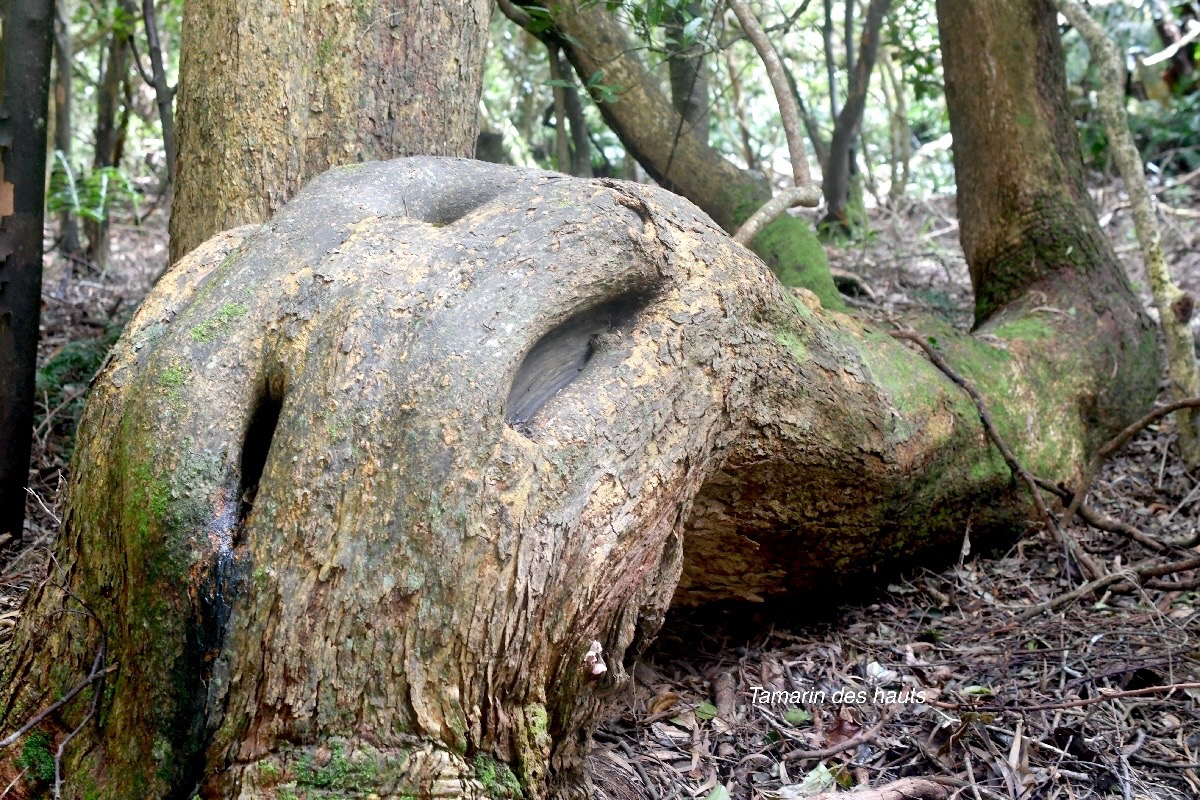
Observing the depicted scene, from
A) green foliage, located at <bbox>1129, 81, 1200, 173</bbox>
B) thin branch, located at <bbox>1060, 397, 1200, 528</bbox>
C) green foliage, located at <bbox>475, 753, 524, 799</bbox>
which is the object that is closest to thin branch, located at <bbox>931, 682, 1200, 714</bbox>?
thin branch, located at <bbox>1060, 397, 1200, 528</bbox>

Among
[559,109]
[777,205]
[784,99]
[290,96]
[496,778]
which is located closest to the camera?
[496,778]

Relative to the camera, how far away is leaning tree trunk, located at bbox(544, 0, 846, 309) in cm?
476

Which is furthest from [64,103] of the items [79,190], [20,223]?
[20,223]

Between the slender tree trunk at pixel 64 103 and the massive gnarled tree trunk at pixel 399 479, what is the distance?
18.4 ft

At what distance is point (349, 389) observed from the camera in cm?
165

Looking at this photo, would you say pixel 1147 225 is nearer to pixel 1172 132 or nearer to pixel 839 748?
pixel 839 748

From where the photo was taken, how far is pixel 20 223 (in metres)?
2.88

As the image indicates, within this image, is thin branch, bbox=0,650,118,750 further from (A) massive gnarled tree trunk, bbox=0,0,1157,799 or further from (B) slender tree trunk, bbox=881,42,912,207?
(B) slender tree trunk, bbox=881,42,912,207

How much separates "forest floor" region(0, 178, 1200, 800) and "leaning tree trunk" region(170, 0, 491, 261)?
94 centimetres

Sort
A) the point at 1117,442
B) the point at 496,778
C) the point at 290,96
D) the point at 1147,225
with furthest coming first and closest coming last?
the point at 1147,225
the point at 1117,442
the point at 290,96
the point at 496,778

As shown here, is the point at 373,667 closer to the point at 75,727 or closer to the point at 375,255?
the point at 75,727

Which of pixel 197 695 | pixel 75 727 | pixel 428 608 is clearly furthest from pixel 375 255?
pixel 75 727

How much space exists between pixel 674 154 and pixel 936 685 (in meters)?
3.33

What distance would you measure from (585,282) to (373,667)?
835 millimetres
